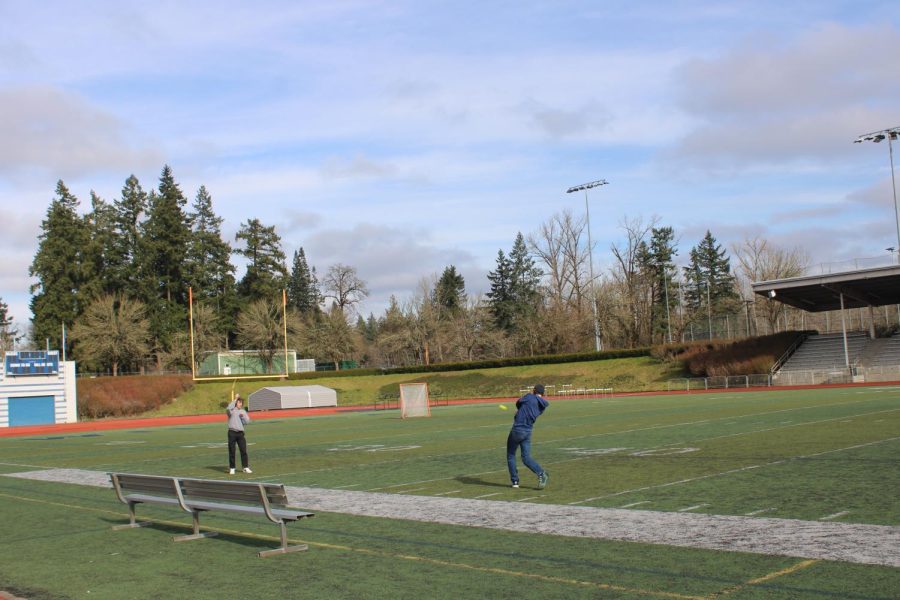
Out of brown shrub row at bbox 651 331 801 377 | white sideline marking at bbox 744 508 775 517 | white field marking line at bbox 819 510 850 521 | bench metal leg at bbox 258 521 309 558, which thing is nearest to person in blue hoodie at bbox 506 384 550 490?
white sideline marking at bbox 744 508 775 517

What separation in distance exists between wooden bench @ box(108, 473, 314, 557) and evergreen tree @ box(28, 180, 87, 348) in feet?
295

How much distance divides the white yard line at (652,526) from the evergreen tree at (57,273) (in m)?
90.0

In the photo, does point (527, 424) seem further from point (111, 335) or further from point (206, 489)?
point (111, 335)

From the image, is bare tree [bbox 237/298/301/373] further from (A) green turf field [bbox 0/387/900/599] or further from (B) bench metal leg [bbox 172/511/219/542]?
(B) bench metal leg [bbox 172/511/219/542]

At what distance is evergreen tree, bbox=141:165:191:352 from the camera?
98.4 m

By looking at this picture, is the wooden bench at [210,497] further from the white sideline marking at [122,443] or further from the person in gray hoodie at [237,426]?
the white sideline marking at [122,443]

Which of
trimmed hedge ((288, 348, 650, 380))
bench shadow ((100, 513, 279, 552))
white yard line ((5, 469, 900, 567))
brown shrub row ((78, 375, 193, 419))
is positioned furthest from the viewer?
trimmed hedge ((288, 348, 650, 380))

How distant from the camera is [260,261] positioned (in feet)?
364

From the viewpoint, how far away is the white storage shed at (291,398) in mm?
62875

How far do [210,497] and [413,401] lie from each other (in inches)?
1299

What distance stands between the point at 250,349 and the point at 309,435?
232ft

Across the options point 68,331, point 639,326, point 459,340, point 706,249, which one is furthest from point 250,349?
point 706,249

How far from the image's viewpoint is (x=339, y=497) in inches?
566

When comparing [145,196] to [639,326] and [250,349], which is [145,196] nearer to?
[250,349]
